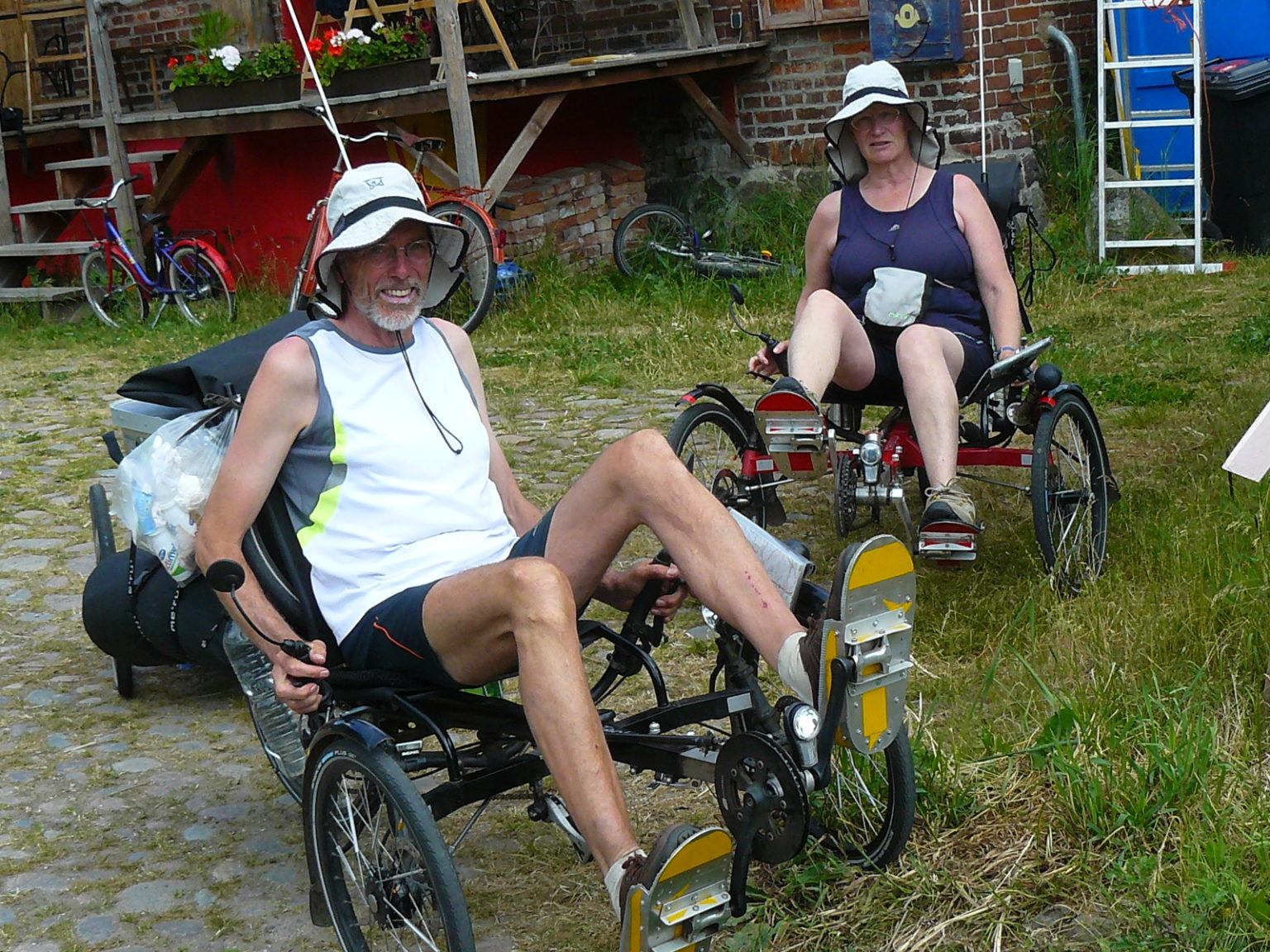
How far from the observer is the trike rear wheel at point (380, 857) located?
262cm

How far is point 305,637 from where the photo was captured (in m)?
3.17

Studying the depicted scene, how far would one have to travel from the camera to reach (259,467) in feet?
10.3

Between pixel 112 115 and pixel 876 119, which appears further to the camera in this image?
pixel 112 115

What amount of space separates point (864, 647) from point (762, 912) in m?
0.65

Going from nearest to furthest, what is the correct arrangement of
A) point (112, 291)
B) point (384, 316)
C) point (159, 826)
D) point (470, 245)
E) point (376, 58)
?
point (384, 316) < point (159, 826) < point (470, 245) < point (376, 58) < point (112, 291)

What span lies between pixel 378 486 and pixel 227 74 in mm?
8225

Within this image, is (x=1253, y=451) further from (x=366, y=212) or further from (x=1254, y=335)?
(x=1254, y=335)

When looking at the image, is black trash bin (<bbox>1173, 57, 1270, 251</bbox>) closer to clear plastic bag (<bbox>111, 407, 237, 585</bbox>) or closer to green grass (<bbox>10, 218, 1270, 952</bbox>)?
green grass (<bbox>10, 218, 1270, 952</bbox>)

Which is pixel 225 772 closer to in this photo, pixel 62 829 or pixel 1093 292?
pixel 62 829

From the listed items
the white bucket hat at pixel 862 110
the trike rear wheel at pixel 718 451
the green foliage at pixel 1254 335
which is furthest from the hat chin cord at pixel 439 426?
the green foliage at pixel 1254 335

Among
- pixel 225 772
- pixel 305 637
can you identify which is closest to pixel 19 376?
pixel 225 772

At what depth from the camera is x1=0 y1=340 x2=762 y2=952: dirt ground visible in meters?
3.21

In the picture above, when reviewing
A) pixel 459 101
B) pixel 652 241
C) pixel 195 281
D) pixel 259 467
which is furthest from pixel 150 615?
pixel 195 281

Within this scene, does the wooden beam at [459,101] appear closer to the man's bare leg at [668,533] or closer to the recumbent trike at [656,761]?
the recumbent trike at [656,761]
